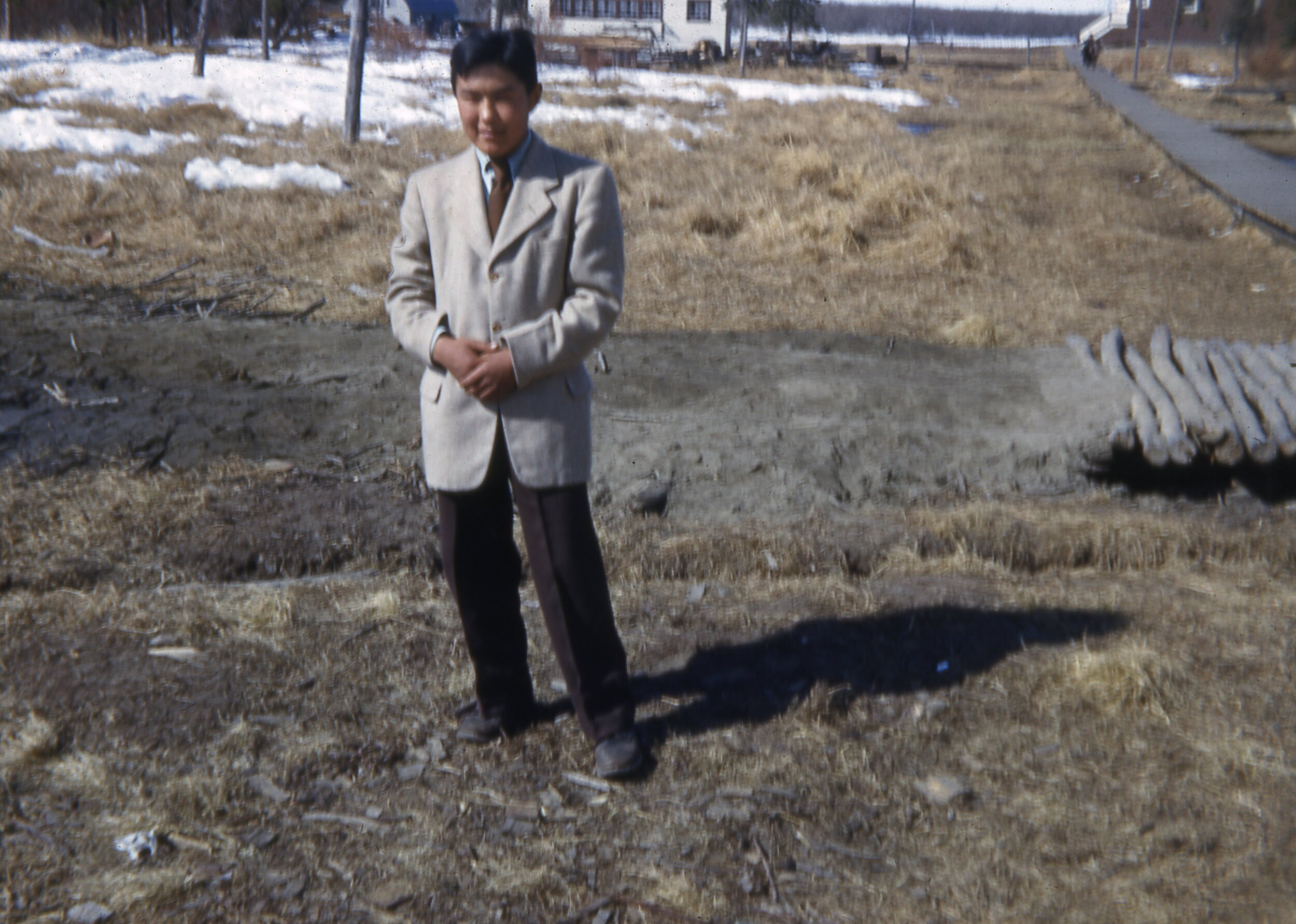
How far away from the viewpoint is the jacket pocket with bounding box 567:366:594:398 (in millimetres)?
2590

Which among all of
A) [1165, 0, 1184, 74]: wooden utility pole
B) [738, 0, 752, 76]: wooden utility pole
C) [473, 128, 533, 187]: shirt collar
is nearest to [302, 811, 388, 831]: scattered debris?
[473, 128, 533, 187]: shirt collar

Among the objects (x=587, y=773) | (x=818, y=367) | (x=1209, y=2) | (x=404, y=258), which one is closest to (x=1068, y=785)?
(x=587, y=773)

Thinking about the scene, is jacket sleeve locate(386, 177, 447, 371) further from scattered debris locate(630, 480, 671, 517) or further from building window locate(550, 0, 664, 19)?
building window locate(550, 0, 664, 19)

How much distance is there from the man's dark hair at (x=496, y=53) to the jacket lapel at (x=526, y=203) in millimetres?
187

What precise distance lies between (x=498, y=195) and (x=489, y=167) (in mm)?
65

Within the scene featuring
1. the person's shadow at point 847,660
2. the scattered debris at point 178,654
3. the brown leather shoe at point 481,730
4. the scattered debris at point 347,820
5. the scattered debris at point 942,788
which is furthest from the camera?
the scattered debris at point 178,654

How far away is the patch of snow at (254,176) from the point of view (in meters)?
10.9

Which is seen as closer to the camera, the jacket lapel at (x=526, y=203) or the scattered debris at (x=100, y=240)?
the jacket lapel at (x=526, y=203)


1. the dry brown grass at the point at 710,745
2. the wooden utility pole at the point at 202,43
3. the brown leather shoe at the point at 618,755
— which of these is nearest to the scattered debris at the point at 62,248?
the dry brown grass at the point at 710,745

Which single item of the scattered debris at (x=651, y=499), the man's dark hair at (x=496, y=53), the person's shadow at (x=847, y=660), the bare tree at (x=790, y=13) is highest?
the bare tree at (x=790, y=13)

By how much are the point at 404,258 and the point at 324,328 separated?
4.77 meters

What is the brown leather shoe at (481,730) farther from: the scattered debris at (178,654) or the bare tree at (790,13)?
the bare tree at (790,13)

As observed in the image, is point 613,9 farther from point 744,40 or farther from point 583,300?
point 583,300

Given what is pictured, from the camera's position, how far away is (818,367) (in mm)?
6496
